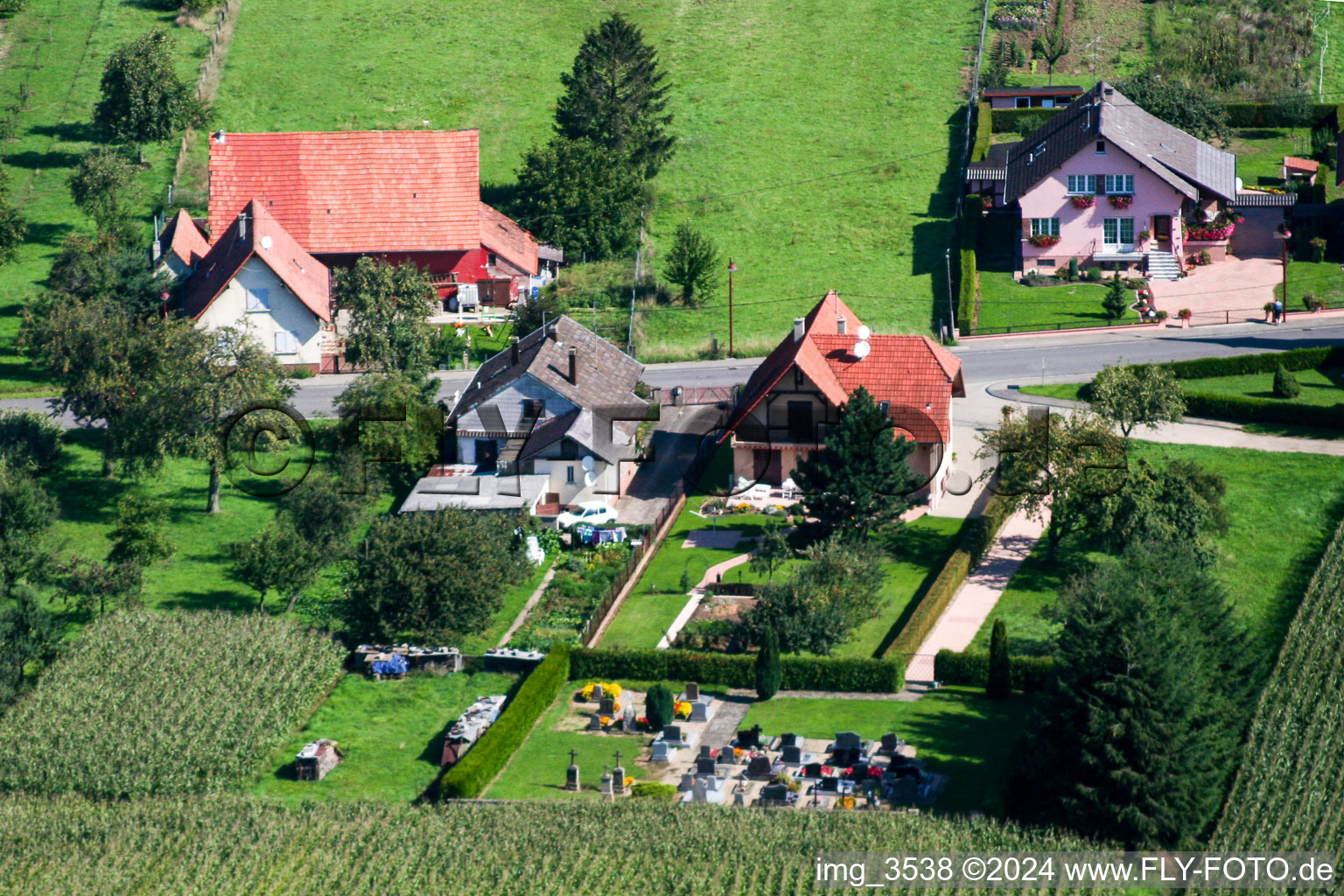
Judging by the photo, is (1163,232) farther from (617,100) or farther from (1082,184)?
(617,100)

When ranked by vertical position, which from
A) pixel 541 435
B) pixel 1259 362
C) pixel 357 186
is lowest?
pixel 541 435

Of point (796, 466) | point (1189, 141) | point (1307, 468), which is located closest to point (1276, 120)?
point (1189, 141)

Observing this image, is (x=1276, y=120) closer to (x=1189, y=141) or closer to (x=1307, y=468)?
(x=1189, y=141)

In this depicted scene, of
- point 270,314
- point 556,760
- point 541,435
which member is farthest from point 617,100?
point 556,760

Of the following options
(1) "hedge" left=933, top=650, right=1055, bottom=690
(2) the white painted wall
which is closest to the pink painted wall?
(2) the white painted wall

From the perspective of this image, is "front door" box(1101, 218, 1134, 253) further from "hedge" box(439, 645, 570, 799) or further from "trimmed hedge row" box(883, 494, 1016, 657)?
"hedge" box(439, 645, 570, 799)

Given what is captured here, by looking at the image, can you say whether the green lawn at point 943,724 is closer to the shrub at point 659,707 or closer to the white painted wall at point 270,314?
the shrub at point 659,707
